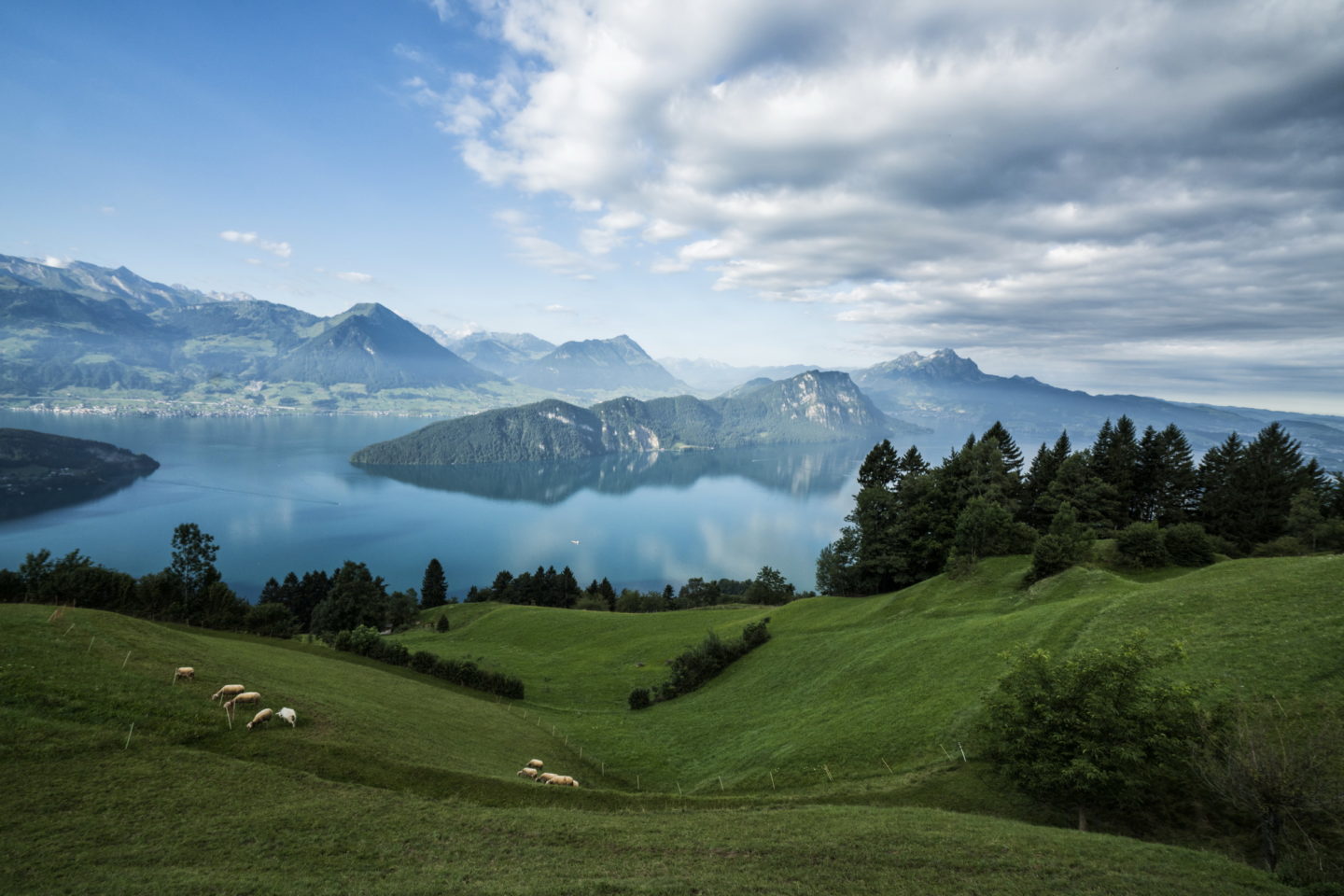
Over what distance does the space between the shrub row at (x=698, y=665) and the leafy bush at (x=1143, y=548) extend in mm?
32016

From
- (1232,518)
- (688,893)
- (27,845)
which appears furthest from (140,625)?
(1232,518)

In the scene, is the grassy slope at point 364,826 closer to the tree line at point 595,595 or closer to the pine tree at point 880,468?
the pine tree at point 880,468

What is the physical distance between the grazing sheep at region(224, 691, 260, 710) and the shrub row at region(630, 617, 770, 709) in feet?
99.1

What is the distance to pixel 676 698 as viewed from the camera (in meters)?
48.2

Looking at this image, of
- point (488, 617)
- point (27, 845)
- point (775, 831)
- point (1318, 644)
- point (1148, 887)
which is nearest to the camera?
point (1148, 887)

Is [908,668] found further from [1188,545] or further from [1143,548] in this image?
[1188,545]

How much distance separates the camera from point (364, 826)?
17.1 meters

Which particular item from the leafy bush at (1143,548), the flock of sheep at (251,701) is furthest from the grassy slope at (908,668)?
the flock of sheep at (251,701)

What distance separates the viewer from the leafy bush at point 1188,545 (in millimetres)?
42125

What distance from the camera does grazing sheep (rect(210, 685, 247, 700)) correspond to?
23484mm

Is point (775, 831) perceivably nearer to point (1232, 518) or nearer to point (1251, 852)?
point (1251, 852)

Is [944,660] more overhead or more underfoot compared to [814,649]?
more overhead

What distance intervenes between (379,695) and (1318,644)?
47.6m

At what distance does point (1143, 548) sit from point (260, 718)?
6073 cm
